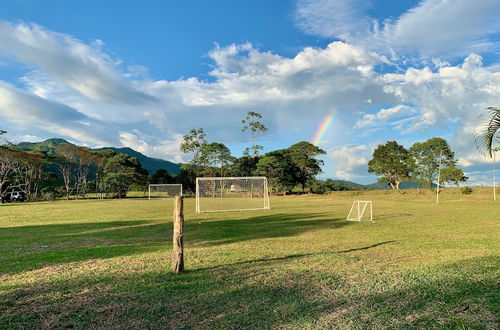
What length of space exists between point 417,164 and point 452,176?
649 centimetres

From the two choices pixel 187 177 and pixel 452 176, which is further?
pixel 187 177

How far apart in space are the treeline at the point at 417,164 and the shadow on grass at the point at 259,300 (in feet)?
144

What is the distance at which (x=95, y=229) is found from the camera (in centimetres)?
1305

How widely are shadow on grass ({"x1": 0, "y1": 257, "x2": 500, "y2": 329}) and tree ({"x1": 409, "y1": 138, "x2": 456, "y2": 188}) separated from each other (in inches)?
1889

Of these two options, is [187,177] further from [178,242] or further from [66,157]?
[178,242]

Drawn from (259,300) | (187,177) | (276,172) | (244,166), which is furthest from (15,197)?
(259,300)

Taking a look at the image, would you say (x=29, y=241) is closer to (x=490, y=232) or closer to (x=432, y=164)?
(x=490, y=232)

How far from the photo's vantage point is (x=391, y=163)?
5500 cm

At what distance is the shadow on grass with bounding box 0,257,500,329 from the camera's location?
384 cm

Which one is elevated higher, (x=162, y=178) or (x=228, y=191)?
(x=162, y=178)

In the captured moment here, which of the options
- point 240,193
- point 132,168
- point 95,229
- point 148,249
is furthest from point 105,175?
point 148,249

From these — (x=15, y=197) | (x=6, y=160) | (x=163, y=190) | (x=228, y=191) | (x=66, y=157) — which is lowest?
(x=15, y=197)

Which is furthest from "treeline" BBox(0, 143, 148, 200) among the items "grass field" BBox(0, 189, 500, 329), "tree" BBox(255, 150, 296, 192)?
"grass field" BBox(0, 189, 500, 329)

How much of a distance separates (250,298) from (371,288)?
197 centimetres
